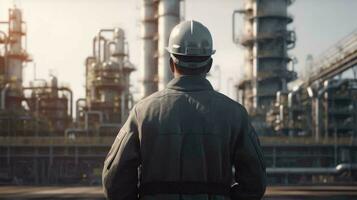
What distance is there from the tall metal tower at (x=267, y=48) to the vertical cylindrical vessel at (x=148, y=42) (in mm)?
10015

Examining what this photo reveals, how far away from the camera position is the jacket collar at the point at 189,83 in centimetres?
313

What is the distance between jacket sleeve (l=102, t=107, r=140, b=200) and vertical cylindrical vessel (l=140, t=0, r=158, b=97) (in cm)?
6426

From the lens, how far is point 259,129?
6366 cm

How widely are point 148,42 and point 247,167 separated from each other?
2581 inches

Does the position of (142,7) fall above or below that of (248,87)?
above

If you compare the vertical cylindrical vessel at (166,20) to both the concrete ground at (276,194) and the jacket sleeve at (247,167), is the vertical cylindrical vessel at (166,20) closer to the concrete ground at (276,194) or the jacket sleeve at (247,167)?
the concrete ground at (276,194)

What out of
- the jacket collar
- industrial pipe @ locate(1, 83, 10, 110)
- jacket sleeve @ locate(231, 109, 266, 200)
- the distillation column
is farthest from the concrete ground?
the distillation column

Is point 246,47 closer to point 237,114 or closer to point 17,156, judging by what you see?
point 17,156

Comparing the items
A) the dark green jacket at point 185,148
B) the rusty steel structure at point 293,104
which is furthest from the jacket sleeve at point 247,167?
the rusty steel structure at point 293,104

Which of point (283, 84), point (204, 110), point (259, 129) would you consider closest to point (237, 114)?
point (204, 110)

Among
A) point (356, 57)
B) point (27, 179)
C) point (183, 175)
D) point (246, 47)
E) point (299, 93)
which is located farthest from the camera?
point (246, 47)

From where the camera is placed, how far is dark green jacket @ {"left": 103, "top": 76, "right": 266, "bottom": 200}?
3.03 m

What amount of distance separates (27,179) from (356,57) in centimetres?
3294

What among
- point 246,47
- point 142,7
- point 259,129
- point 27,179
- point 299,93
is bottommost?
point 27,179
